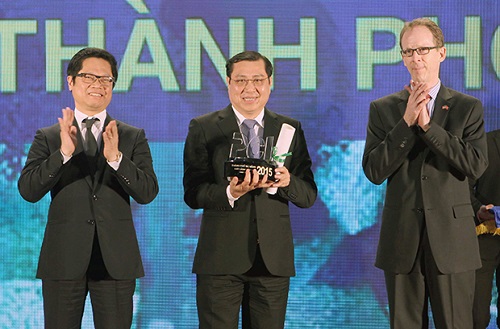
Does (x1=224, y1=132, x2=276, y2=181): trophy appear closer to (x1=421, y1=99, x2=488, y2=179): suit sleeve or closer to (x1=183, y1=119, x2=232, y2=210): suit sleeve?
(x1=183, y1=119, x2=232, y2=210): suit sleeve

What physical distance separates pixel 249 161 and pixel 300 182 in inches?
13.5

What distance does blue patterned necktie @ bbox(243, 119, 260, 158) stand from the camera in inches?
123

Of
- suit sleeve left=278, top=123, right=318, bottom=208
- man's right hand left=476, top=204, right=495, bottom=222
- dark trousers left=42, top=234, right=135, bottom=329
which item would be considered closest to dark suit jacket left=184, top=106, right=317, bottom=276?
suit sleeve left=278, top=123, right=318, bottom=208

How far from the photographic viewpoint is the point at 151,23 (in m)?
4.59

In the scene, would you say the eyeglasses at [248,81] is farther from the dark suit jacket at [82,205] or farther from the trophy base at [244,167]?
the dark suit jacket at [82,205]

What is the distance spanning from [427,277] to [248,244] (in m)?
0.75

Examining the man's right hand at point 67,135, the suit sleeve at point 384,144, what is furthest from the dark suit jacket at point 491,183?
the man's right hand at point 67,135

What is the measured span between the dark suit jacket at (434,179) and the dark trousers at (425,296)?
0.04m

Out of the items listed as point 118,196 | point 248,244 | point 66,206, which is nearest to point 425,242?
point 248,244

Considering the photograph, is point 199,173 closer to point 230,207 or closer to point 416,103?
point 230,207

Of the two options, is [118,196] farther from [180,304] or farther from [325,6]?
[325,6]

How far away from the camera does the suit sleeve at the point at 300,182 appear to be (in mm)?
3088

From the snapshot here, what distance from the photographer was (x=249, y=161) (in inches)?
113

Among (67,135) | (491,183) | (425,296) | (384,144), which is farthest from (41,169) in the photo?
(491,183)
